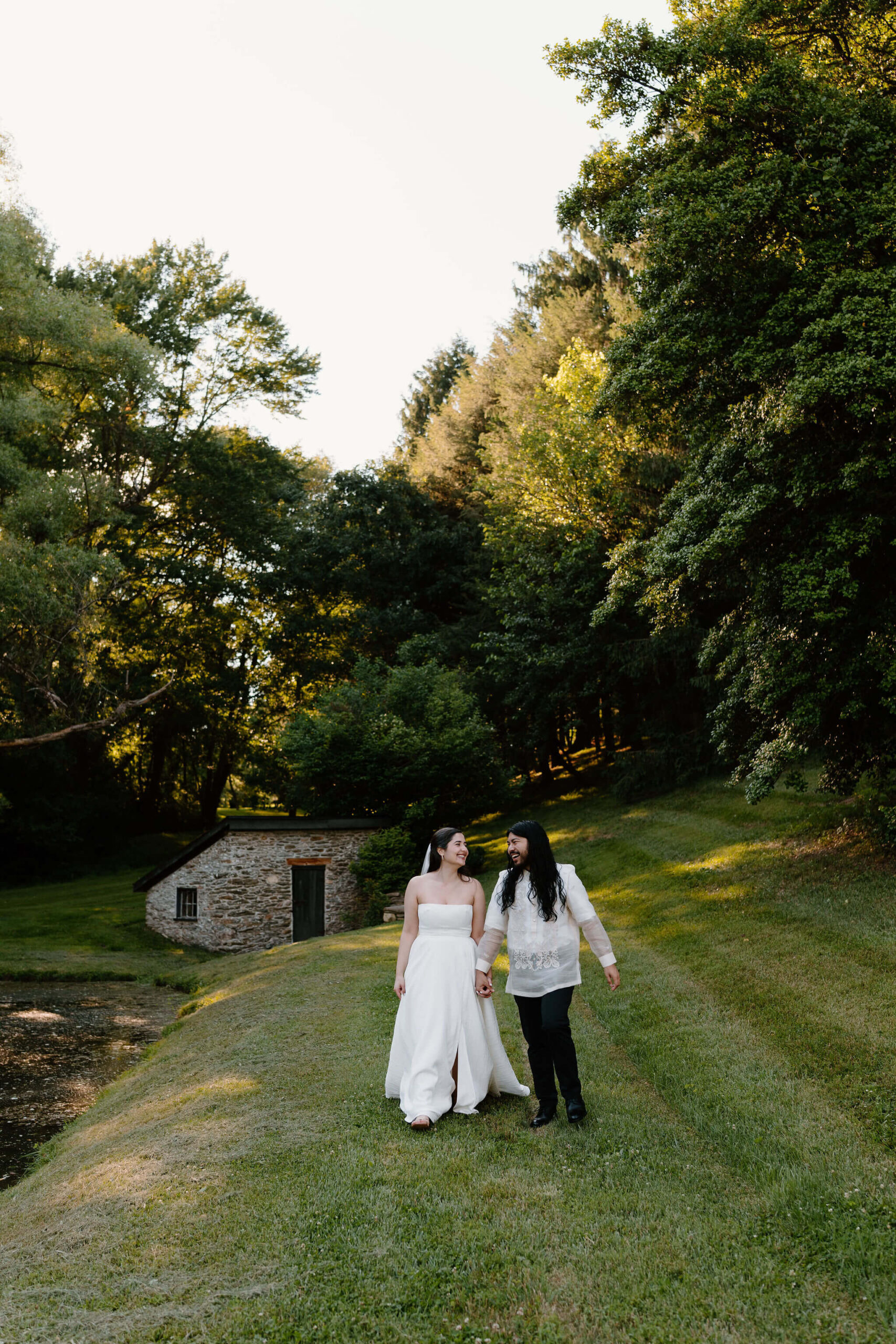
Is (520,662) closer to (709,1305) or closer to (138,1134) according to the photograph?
(138,1134)

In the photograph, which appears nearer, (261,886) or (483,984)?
(483,984)

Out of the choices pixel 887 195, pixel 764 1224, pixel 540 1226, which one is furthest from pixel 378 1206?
pixel 887 195

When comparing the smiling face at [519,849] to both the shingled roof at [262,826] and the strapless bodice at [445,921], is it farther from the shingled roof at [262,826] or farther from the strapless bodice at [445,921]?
the shingled roof at [262,826]

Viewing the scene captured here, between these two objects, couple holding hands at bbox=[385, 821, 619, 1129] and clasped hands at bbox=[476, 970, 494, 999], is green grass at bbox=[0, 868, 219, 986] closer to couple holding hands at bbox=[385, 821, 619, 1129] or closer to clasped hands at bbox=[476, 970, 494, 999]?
couple holding hands at bbox=[385, 821, 619, 1129]

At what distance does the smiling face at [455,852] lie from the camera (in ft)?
20.9

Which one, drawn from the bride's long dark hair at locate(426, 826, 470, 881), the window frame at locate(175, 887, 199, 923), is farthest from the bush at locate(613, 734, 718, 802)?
the bride's long dark hair at locate(426, 826, 470, 881)

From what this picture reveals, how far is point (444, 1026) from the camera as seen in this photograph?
20.3ft

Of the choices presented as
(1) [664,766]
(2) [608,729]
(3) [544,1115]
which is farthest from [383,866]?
(3) [544,1115]

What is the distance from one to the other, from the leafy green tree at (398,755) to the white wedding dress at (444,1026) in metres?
17.3

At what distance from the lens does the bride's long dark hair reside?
6441mm

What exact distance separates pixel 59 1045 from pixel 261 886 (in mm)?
9530

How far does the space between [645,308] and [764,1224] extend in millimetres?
12109

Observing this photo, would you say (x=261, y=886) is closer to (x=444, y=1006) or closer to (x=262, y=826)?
(x=262, y=826)

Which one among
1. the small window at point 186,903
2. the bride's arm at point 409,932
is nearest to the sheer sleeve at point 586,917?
the bride's arm at point 409,932
